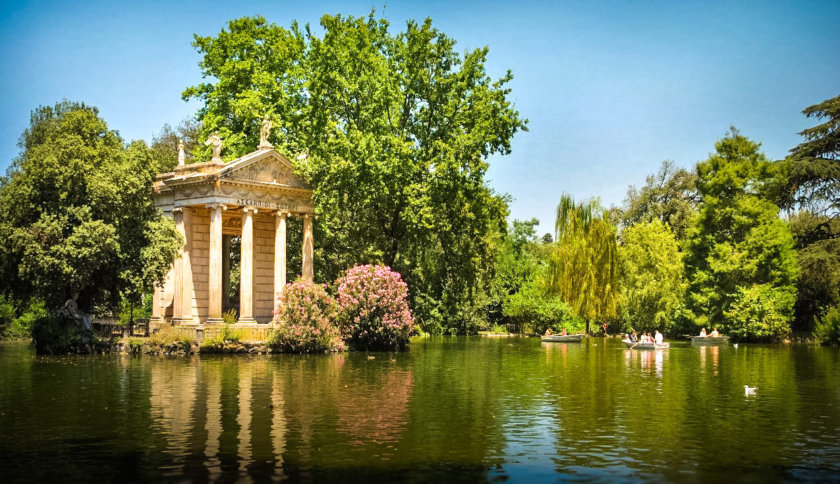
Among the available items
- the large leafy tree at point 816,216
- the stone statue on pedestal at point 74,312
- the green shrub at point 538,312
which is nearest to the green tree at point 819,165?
the large leafy tree at point 816,216

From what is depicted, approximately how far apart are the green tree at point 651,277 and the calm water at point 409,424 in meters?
36.0

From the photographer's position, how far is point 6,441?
49.2 feet

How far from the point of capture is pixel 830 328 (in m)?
51.9

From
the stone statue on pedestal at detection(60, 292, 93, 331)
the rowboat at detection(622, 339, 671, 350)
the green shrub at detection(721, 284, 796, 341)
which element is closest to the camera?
the stone statue on pedestal at detection(60, 292, 93, 331)

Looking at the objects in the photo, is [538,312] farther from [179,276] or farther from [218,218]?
[218,218]

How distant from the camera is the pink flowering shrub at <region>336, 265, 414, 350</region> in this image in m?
40.8

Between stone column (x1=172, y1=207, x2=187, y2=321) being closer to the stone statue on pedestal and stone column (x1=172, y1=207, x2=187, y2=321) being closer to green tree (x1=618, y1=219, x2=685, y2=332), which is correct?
the stone statue on pedestal

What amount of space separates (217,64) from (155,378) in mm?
29851

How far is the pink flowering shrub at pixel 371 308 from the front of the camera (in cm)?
4084

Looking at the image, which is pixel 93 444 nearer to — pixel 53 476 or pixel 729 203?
pixel 53 476

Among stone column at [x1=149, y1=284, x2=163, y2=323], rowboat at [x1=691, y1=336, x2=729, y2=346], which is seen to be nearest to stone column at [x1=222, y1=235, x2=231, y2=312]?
stone column at [x1=149, y1=284, x2=163, y2=323]

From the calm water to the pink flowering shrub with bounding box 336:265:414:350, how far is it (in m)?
10.1

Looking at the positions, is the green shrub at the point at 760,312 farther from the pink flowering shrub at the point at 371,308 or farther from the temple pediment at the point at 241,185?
the temple pediment at the point at 241,185

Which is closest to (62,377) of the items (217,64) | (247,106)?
(247,106)
